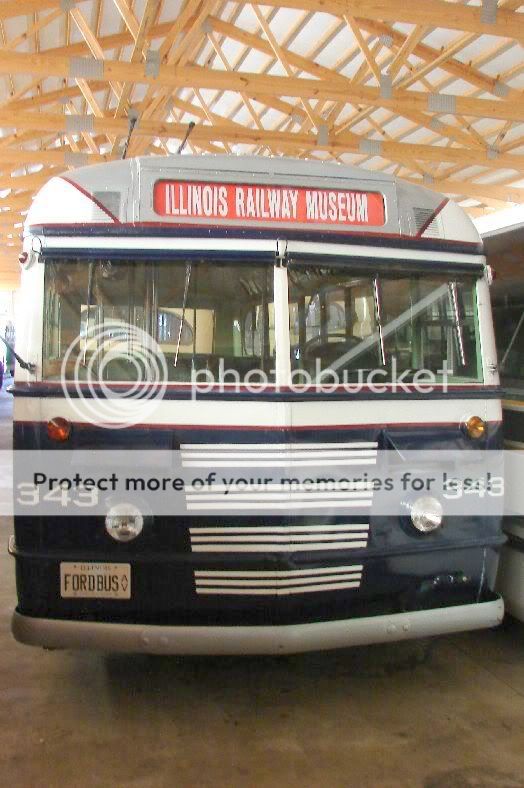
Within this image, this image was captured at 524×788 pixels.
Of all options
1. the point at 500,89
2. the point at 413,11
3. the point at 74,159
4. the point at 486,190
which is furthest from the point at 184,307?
the point at 486,190

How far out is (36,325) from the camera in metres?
3.29

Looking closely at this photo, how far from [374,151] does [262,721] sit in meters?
11.2

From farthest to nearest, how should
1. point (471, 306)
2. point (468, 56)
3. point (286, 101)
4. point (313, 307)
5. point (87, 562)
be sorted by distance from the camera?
point (286, 101) < point (468, 56) < point (471, 306) < point (313, 307) < point (87, 562)

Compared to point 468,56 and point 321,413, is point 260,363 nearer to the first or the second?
point 321,413

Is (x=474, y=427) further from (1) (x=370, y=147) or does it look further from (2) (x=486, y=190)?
(2) (x=486, y=190)

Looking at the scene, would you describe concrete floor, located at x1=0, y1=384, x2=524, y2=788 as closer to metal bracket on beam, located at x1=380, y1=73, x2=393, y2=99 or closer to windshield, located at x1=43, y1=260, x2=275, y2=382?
windshield, located at x1=43, y1=260, x2=275, y2=382

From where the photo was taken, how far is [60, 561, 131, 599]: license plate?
3.19 metres

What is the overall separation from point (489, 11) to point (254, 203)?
20.4 ft

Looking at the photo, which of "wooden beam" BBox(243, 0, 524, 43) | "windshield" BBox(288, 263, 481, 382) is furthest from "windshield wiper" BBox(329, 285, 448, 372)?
"wooden beam" BBox(243, 0, 524, 43)

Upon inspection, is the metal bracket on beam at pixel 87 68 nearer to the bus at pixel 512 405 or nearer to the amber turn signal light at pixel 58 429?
the bus at pixel 512 405

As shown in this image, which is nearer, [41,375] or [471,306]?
[41,375]

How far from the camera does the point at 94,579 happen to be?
3191 mm

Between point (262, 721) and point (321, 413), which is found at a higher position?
point (321, 413)

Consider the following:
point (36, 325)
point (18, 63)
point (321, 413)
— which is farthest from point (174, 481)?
point (18, 63)
